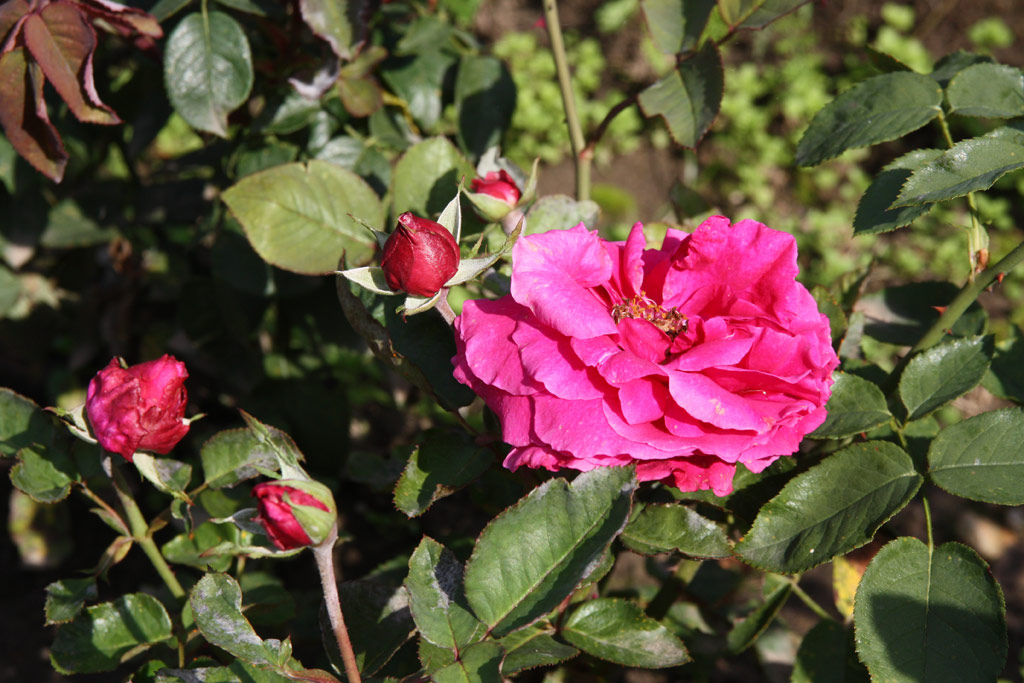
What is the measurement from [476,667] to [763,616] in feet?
2.08

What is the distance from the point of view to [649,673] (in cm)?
176

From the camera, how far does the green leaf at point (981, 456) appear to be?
89cm

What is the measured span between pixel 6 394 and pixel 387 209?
559mm

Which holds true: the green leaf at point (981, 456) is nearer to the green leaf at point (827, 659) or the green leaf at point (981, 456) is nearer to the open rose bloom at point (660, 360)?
Result: the open rose bloom at point (660, 360)

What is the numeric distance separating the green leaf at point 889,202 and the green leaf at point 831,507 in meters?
0.25

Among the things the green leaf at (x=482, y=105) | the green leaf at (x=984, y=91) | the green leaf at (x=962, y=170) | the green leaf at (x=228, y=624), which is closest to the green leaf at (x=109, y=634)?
the green leaf at (x=228, y=624)

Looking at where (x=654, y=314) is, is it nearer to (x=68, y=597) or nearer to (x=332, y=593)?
(x=332, y=593)

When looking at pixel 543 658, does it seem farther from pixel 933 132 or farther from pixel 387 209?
pixel 933 132

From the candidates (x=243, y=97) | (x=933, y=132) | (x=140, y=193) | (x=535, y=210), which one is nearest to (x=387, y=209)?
(x=535, y=210)

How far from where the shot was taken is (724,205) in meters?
2.89

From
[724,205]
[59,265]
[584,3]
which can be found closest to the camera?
[59,265]

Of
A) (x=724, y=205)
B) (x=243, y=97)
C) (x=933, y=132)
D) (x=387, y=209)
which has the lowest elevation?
(x=724, y=205)

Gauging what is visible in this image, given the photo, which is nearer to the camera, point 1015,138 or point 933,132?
point 1015,138

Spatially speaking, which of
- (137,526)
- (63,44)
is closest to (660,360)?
(137,526)
